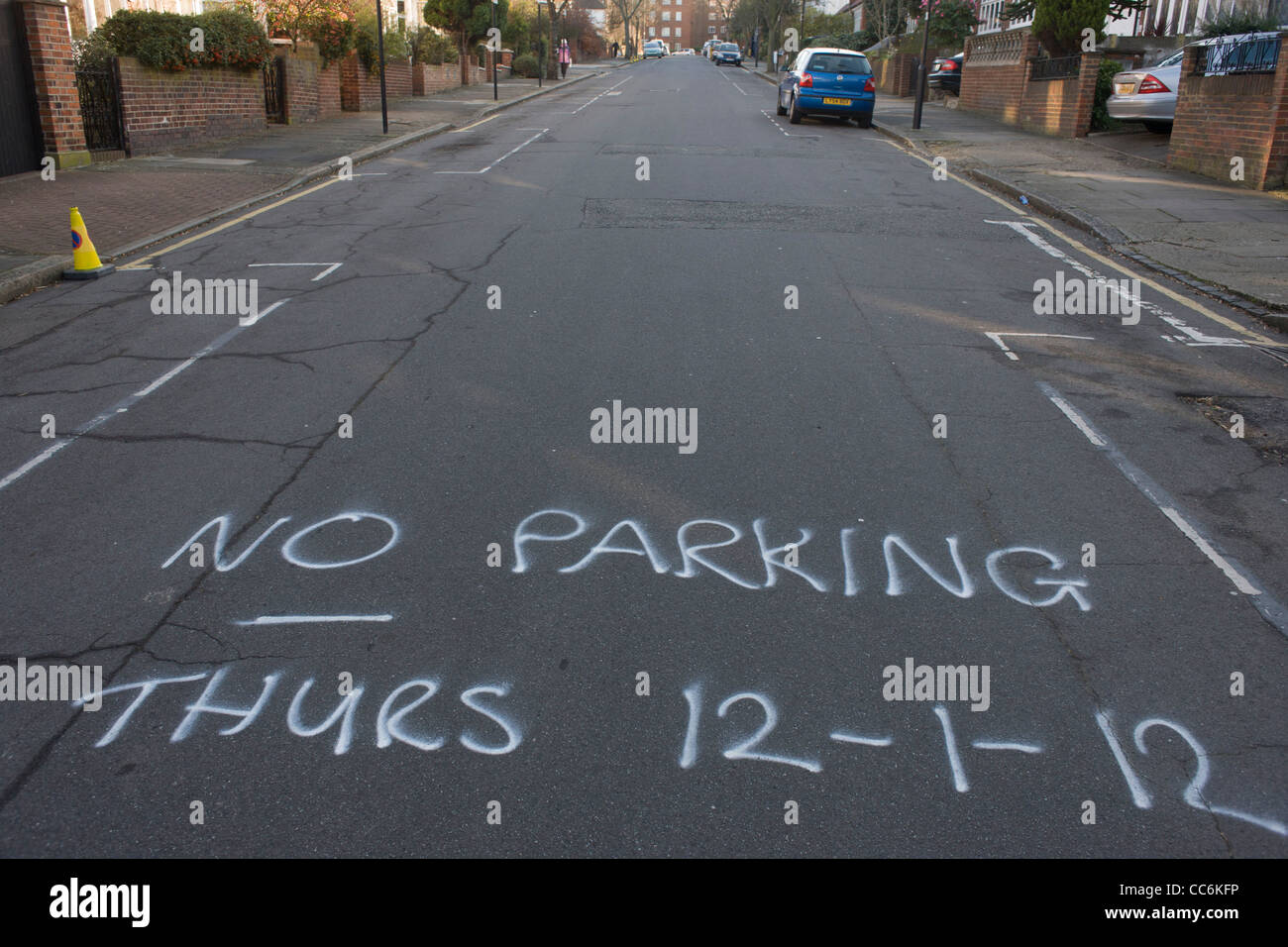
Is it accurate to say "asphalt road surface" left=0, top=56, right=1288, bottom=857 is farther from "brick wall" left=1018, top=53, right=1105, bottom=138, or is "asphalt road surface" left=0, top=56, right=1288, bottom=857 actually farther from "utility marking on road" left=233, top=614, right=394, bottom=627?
"brick wall" left=1018, top=53, right=1105, bottom=138

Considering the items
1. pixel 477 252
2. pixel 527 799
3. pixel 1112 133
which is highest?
pixel 1112 133

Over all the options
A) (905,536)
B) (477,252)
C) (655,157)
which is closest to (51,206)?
(477,252)

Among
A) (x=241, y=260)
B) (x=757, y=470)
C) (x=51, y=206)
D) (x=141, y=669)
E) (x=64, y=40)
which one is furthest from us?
(x=64, y=40)

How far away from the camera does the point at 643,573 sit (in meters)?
4.25

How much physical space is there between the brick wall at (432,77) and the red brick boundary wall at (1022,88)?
17.1 metres

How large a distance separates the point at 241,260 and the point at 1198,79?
13881mm

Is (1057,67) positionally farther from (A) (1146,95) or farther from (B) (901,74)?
(B) (901,74)

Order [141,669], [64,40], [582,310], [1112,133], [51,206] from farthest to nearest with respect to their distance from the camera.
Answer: [1112,133] < [64,40] < [51,206] < [582,310] < [141,669]

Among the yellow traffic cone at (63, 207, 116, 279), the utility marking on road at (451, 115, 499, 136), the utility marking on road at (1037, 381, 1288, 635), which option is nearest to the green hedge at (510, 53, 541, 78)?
the utility marking on road at (451, 115, 499, 136)

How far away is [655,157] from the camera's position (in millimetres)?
17484

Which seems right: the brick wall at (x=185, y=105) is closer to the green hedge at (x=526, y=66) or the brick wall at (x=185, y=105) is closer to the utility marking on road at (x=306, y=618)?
the utility marking on road at (x=306, y=618)

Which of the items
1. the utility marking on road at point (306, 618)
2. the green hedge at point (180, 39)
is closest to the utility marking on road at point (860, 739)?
the utility marking on road at point (306, 618)

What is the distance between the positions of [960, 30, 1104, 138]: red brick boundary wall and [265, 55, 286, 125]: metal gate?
1644 cm

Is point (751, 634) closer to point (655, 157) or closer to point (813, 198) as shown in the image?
point (813, 198)
